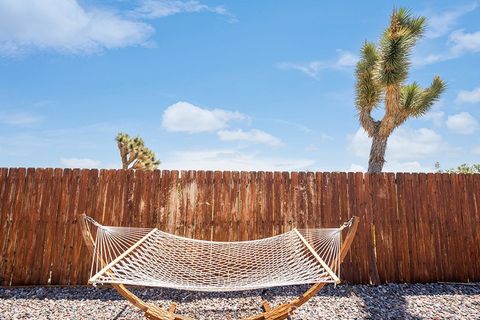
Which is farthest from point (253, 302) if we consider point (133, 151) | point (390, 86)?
point (133, 151)

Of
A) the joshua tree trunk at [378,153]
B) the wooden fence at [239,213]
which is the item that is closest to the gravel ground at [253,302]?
the wooden fence at [239,213]

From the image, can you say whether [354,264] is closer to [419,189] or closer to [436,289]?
[436,289]

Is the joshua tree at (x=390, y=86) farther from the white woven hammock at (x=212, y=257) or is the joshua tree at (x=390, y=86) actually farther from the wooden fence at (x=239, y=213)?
the white woven hammock at (x=212, y=257)

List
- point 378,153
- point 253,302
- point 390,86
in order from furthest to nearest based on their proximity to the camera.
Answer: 1. point 378,153
2. point 390,86
3. point 253,302

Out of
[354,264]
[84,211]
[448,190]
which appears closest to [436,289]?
[354,264]

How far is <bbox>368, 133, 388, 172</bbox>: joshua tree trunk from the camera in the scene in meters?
9.38

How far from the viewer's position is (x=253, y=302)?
4.11 m

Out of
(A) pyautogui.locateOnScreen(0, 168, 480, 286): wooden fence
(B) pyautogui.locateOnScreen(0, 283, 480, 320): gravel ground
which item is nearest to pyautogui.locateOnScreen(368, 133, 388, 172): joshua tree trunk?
(A) pyautogui.locateOnScreen(0, 168, 480, 286): wooden fence

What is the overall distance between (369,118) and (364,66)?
149cm

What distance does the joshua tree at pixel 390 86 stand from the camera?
8.14 meters

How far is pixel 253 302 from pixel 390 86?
6716 mm

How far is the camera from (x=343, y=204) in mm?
5105

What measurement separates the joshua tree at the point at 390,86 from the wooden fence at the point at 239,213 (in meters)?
4.04

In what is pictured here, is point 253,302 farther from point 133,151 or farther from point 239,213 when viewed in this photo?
point 133,151
